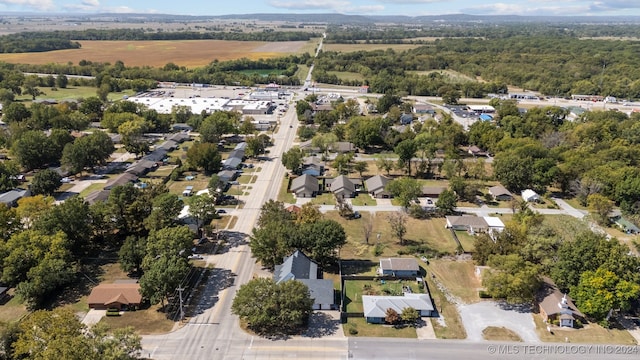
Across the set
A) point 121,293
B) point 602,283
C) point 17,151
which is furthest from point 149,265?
point 17,151

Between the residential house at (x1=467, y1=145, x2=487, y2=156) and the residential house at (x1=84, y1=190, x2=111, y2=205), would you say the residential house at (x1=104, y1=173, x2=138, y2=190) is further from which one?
the residential house at (x1=467, y1=145, x2=487, y2=156)

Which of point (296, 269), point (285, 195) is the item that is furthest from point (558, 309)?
point (285, 195)

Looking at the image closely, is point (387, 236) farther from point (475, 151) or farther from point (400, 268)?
point (475, 151)

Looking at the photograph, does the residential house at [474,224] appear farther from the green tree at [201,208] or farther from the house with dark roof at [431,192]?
the green tree at [201,208]

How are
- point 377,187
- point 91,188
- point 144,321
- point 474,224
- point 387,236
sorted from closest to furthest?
1. point 144,321
2. point 387,236
3. point 474,224
4. point 377,187
5. point 91,188

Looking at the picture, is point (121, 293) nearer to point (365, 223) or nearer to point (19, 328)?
point (19, 328)

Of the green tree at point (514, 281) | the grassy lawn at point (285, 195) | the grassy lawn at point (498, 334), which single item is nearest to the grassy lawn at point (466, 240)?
the green tree at point (514, 281)
